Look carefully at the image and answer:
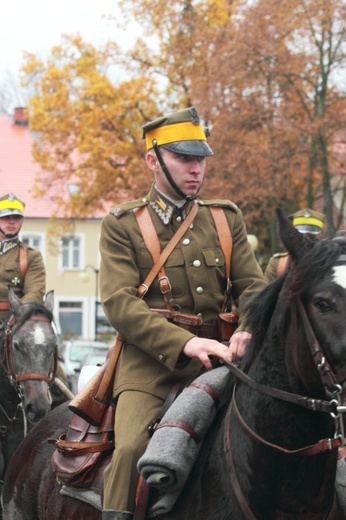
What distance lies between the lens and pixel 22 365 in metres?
9.40

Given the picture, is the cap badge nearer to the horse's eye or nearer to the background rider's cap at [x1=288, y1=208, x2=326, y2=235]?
the horse's eye

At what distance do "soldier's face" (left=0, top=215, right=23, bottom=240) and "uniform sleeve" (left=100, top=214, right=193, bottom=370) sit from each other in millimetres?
5444

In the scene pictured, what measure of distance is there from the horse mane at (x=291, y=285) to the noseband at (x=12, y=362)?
16.1 ft

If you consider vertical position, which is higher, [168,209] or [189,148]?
[189,148]

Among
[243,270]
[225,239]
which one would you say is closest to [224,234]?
[225,239]

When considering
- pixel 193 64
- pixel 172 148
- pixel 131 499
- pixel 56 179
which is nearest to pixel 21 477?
pixel 131 499

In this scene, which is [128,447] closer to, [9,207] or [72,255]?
[9,207]

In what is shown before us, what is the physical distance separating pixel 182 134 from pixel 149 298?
2.98 feet

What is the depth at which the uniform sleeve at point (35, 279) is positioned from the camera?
10.6 m

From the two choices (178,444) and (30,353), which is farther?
(30,353)

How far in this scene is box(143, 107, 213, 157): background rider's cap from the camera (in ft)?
17.7

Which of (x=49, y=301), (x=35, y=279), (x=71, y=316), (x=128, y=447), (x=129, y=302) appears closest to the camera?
(x=128, y=447)

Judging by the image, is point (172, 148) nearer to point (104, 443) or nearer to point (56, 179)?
point (104, 443)

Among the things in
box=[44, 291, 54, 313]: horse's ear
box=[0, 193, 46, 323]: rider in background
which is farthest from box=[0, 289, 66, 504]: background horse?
box=[0, 193, 46, 323]: rider in background
